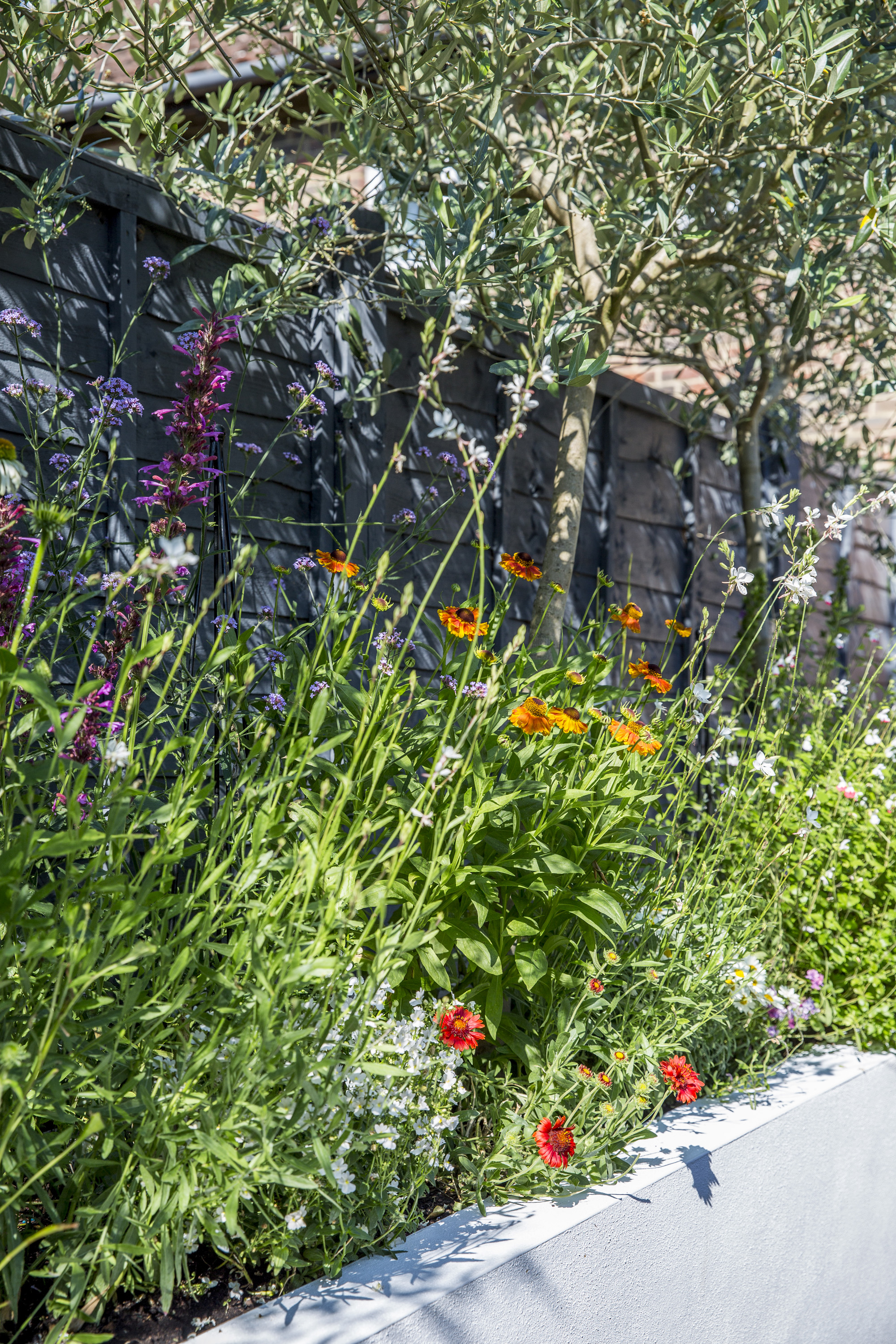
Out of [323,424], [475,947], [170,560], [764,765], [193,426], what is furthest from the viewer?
[323,424]

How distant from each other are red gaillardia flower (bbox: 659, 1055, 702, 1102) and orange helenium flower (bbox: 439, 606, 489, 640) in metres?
0.84

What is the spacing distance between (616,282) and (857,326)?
2.97 metres

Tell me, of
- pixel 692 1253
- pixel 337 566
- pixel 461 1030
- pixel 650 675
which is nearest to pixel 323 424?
Result: pixel 337 566

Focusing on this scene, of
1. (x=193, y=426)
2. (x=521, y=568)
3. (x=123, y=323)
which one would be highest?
(x=123, y=323)

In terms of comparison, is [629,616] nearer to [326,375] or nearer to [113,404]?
[326,375]

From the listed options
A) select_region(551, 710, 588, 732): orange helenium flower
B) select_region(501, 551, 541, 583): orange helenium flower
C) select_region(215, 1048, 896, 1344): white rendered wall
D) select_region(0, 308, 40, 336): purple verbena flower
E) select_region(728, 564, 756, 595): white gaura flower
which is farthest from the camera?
select_region(728, 564, 756, 595): white gaura flower

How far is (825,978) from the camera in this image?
9.07ft

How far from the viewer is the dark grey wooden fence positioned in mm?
2170

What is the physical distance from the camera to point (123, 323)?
2.26m

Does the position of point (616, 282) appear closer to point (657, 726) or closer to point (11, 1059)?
point (657, 726)

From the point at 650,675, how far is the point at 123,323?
1.35 metres

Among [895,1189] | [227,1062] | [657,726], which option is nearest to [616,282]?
[657,726]

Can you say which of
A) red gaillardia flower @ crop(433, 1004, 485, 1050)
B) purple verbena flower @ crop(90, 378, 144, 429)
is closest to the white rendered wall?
red gaillardia flower @ crop(433, 1004, 485, 1050)

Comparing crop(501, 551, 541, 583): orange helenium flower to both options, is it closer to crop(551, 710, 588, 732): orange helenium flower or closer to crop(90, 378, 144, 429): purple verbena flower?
crop(551, 710, 588, 732): orange helenium flower
